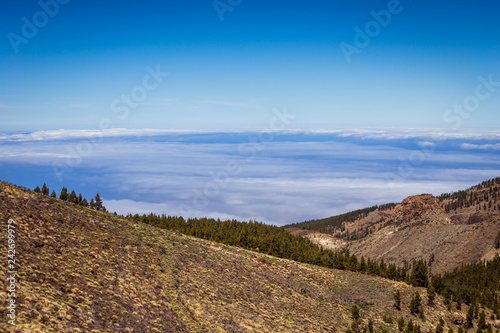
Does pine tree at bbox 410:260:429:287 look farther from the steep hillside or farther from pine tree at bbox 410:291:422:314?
pine tree at bbox 410:291:422:314

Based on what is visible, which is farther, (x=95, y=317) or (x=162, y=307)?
(x=162, y=307)

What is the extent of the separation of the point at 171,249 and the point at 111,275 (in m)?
18.7

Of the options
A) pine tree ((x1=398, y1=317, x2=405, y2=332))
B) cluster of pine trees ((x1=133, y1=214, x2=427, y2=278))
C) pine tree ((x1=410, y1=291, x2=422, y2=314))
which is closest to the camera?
pine tree ((x1=398, y1=317, x2=405, y2=332))

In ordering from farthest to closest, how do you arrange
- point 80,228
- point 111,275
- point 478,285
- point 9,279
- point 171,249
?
point 478,285 < point 171,249 < point 80,228 < point 111,275 < point 9,279

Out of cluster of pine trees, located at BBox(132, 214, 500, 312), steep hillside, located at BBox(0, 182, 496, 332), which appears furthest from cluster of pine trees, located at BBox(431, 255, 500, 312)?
steep hillside, located at BBox(0, 182, 496, 332)

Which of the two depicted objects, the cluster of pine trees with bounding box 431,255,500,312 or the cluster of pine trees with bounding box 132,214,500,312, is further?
the cluster of pine trees with bounding box 132,214,500,312

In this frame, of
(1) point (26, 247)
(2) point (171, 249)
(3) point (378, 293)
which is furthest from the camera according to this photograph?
(3) point (378, 293)

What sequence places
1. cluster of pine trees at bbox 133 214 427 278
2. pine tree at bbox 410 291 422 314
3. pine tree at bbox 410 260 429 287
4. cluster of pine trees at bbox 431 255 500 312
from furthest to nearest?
1. cluster of pine trees at bbox 133 214 427 278
2. pine tree at bbox 410 260 429 287
3. cluster of pine trees at bbox 431 255 500 312
4. pine tree at bbox 410 291 422 314

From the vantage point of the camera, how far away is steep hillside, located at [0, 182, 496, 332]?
30.4 meters

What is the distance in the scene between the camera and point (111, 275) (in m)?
40.1

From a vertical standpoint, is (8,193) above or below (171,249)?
above

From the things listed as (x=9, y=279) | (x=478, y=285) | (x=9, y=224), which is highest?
(x=9, y=224)

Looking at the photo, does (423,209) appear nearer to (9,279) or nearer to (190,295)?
(190,295)

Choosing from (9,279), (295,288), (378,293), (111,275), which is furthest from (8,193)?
(378,293)
